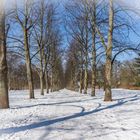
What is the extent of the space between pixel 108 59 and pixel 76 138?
13191mm

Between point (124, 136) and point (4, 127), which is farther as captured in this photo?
point (4, 127)

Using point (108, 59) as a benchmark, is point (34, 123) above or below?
below

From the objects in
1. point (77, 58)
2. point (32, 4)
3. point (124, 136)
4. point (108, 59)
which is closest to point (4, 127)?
point (124, 136)

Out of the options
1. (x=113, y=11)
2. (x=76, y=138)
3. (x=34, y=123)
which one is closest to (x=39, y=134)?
(x=76, y=138)

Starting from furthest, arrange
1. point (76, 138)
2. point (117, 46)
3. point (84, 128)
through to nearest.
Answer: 1. point (117, 46)
2. point (84, 128)
3. point (76, 138)

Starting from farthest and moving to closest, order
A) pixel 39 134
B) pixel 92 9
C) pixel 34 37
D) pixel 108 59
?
pixel 34 37
pixel 92 9
pixel 108 59
pixel 39 134

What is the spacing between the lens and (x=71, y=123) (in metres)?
9.92

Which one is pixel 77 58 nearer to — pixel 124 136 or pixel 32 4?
pixel 32 4

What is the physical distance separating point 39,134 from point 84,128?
1.50 m

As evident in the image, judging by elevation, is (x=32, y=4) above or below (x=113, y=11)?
above

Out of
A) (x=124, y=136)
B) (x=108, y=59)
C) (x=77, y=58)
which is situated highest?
(x=77, y=58)

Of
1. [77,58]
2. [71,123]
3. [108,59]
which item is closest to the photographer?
[71,123]

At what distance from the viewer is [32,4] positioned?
26.7 m

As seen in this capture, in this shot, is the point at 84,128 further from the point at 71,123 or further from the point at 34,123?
the point at 34,123
